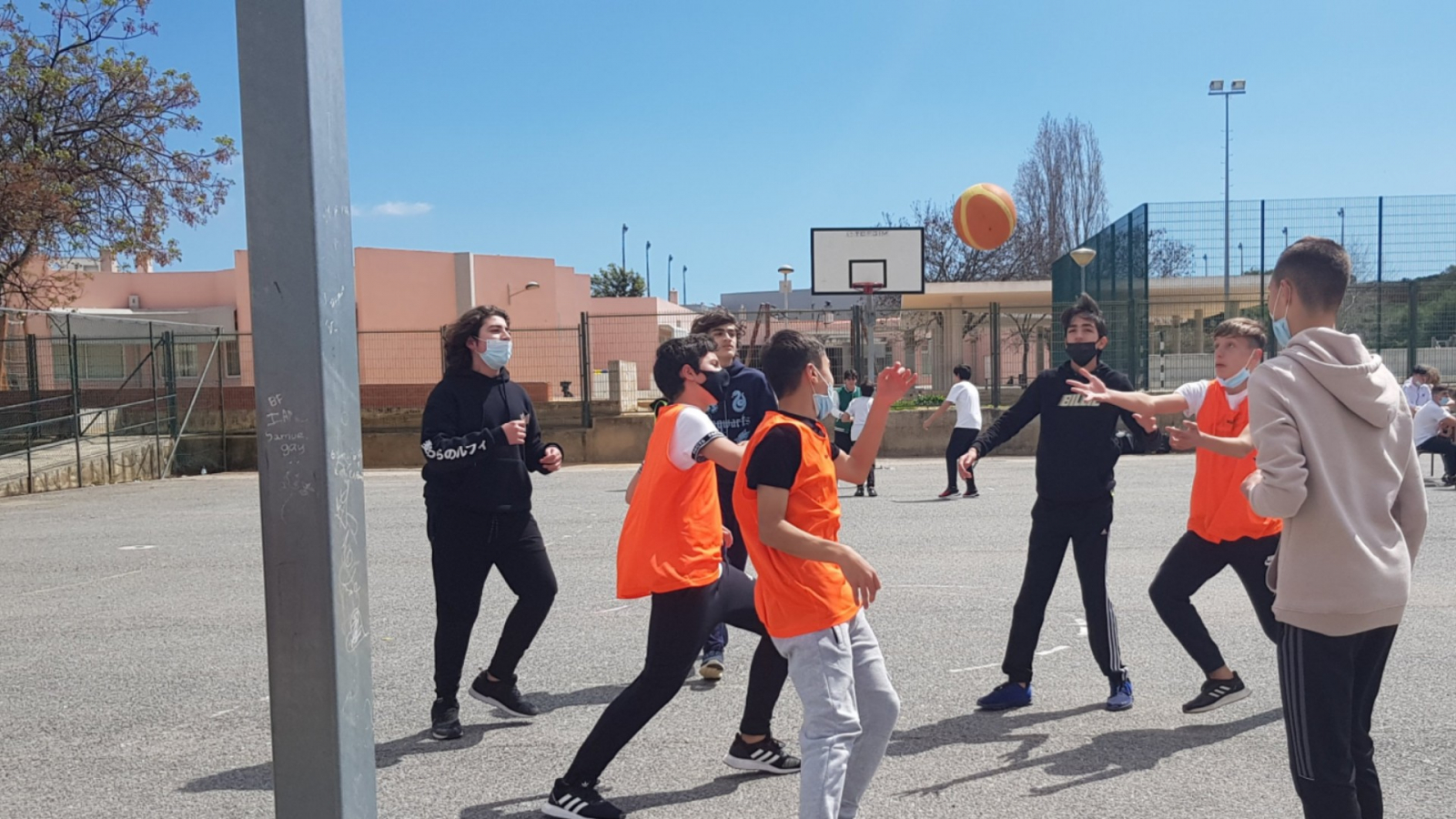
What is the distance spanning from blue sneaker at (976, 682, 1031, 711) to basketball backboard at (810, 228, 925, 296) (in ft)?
64.2

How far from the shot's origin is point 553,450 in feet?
17.3

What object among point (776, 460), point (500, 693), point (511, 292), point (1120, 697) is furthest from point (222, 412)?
point (776, 460)

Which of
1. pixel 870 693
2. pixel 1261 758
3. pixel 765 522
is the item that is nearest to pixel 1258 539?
pixel 1261 758

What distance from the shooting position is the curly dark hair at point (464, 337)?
16.3 feet

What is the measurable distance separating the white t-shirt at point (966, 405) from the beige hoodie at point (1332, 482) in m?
10.7

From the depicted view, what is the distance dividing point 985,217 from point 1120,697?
53.3 feet

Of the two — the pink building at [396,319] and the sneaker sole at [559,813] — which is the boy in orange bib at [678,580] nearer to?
the sneaker sole at [559,813]

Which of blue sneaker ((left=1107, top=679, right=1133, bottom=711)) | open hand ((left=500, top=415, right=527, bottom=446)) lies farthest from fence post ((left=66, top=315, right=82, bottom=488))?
blue sneaker ((left=1107, top=679, right=1133, bottom=711))

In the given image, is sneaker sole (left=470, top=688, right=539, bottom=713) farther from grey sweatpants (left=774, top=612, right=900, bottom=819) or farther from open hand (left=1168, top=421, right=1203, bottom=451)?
open hand (left=1168, top=421, right=1203, bottom=451)

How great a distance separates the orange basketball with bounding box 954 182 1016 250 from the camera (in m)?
20.1

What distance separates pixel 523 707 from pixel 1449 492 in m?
12.2

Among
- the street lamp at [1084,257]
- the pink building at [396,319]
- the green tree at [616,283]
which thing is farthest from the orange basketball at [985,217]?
the green tree at [616,283]

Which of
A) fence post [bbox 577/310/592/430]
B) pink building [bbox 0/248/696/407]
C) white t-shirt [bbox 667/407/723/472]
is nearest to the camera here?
white t-shirt [bbox 667/407/723/472]

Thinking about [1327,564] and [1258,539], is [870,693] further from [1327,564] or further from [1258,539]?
[1258,539]
